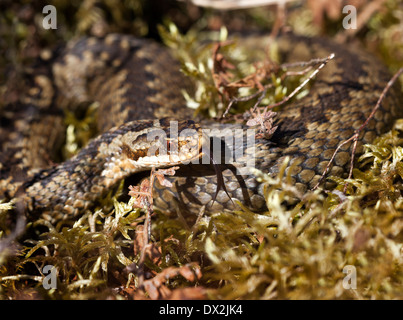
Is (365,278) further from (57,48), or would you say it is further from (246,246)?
(57,48)

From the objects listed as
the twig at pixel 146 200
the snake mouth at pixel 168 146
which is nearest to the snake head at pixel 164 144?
the snake mouth at pixel 168 146

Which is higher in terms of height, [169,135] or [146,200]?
[169,135]

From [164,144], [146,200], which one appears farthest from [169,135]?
[146,200]

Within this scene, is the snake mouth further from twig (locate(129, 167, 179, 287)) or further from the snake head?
twig (locate(129, 167, 179, 287))

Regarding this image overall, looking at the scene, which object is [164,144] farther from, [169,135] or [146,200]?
[146,200]

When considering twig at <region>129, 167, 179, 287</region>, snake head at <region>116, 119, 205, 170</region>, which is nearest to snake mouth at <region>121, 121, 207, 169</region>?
snake head at <region>116, 119, 205, 170</region>

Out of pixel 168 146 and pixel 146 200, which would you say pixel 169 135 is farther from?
pixel 146 200

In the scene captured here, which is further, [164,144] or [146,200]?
[164,144]
